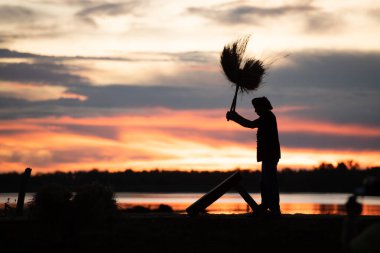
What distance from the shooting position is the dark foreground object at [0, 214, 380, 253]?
13.0 m

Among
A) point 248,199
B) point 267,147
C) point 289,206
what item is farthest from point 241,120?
point 289,206

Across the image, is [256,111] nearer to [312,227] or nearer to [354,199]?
[312,227]

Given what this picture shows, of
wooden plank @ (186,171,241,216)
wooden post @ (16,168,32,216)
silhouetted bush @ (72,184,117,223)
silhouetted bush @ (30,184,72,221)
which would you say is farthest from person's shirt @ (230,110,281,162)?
wooden post @ (16,168,32,216)

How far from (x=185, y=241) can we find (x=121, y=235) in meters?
1.40

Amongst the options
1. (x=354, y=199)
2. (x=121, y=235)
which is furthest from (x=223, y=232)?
(x=354, y=199)

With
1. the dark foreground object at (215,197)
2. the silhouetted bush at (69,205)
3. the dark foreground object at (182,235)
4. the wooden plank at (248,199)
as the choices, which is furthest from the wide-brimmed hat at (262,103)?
the silhouetted bush at (69,205)

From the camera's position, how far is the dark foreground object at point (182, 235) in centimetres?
1302

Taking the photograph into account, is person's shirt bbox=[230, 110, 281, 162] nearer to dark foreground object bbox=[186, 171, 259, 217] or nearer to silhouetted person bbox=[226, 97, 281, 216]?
silhouetted person bbox=[226, 97, 281, 216]

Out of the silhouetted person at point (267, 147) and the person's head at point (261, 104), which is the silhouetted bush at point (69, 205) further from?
the person's head at point (261, 104)

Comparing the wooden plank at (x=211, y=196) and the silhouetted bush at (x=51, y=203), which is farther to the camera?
the wooden plank at (x=211, y=196)

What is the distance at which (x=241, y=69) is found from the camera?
17453mm

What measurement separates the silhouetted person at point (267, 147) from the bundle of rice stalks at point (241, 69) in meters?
1.19

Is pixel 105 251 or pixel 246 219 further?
pixel 246 219

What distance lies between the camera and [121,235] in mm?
14148
